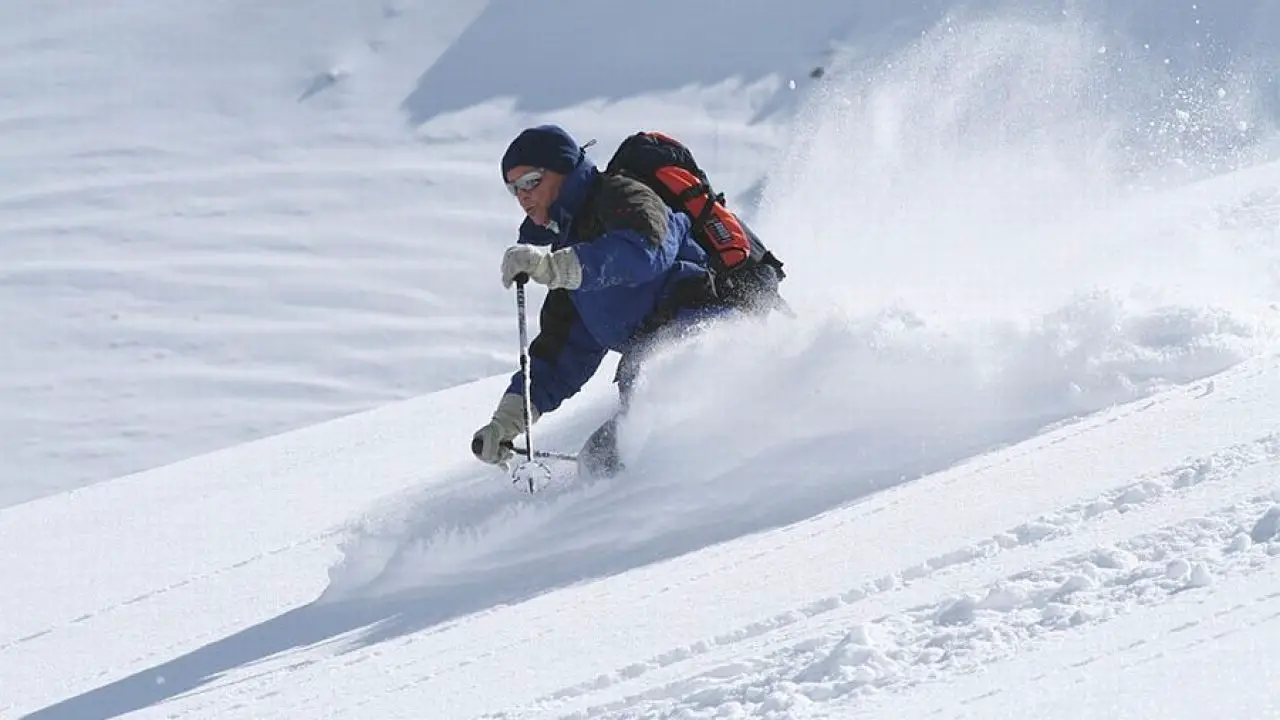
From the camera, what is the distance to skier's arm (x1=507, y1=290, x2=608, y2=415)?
21.0 ft

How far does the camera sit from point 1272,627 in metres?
3.28

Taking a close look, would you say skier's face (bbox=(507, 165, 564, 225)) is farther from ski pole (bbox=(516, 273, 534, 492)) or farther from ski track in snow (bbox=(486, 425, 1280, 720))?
ski track in snow (bbox=(486, 425, 1280, 720))

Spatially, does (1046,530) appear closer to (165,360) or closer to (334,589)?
(334,589)

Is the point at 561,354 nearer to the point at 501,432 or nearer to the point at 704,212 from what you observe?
the point at 501,432

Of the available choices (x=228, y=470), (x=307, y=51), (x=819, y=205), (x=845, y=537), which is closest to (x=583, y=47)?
(x=307, y=51)

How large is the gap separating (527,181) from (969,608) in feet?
8.91

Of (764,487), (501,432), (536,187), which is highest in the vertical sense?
(536,187)

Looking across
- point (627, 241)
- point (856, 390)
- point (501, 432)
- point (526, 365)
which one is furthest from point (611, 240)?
point (856, 390)

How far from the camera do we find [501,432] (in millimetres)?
6039

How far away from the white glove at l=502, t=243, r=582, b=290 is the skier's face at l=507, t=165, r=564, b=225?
1.60 ft

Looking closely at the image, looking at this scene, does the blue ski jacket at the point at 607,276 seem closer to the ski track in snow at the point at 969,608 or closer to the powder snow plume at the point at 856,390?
the powder snow plume at the point at 856,390

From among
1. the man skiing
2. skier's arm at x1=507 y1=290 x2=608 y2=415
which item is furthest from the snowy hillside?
skier's arm at x1=507 y1=290 x2=608 y2=415

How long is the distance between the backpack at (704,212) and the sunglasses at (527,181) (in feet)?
0.81

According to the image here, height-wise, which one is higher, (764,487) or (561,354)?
(561,354)
